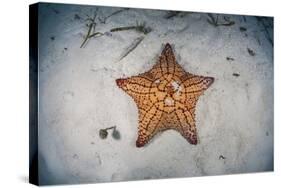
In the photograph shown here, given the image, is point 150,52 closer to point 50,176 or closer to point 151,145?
point 151,145

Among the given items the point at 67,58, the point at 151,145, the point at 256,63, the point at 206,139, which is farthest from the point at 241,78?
the point at 67,58

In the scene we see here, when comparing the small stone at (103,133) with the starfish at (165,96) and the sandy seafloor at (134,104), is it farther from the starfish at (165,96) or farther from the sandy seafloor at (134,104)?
the starfish at (165,96)

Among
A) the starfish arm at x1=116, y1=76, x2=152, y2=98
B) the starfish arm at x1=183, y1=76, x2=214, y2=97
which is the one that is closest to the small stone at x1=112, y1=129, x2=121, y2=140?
the starfish arm at x1=116, y1=76, x2=152, y2=98

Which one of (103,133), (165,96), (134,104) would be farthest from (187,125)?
(103,133)

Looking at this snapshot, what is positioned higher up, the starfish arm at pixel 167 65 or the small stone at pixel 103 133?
the starfish arm at pixel 167 65

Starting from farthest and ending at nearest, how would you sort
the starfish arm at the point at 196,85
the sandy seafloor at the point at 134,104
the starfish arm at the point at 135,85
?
the starfish arm at the point at 196,85 < the starfish arm at the point at 135,85 < the sandy seafloor at the point at 134,104

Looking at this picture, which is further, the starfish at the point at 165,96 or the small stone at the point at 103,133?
the starfish at the point at 165,96

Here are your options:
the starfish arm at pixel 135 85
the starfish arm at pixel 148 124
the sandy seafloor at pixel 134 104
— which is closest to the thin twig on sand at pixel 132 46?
the sandy seafloor at pixel 134 104
